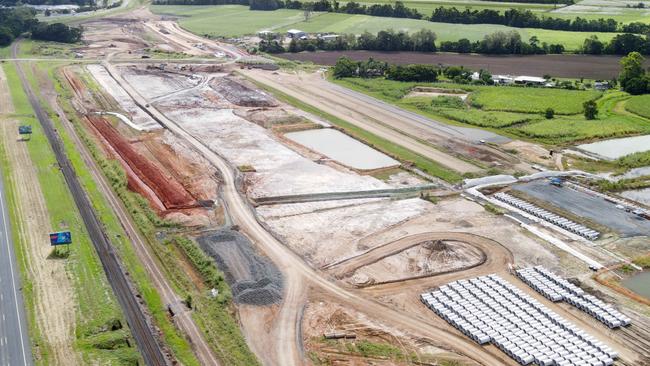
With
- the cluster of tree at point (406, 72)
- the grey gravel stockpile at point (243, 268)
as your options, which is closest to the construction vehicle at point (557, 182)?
the grey gravel stockpile at point (243, 268)

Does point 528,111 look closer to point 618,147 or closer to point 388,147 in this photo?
point 618,147

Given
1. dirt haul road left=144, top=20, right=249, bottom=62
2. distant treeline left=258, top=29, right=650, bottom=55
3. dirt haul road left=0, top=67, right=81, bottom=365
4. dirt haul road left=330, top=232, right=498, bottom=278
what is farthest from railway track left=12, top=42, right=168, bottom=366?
distant treeline left=258, top=29, right=650, bottom=55

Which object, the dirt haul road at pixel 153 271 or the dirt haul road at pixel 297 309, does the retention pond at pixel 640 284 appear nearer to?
the dirt haul road at pixel 297 309

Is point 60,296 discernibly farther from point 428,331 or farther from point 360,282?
point 428,331

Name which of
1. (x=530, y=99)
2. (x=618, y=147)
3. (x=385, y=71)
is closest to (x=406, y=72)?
(x=385, y=71)

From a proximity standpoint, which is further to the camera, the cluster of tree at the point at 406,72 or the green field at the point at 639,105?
the cluster of tree at the point at 406,72

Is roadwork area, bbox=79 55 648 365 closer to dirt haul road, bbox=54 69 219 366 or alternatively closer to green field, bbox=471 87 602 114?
dirt haul road, bbox=54 69 219 366

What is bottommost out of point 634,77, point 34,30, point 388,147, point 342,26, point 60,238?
point 60,238
